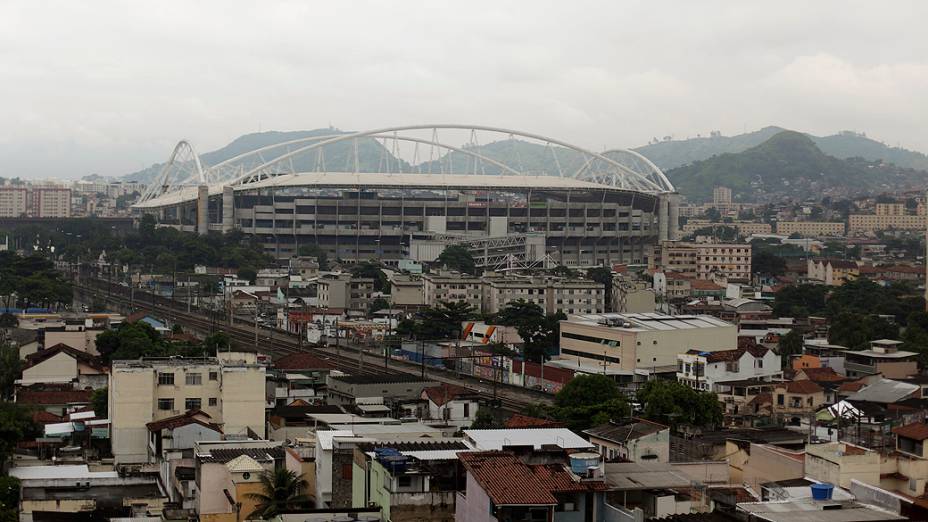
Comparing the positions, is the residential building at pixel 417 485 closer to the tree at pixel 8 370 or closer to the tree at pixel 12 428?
the tree at pixel 12 428

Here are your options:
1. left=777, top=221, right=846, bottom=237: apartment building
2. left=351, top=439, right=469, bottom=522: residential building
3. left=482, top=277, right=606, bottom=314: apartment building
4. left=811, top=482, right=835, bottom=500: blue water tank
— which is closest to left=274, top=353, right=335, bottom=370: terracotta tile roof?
left=482, top=277, right=606, bottom=314: apartment building

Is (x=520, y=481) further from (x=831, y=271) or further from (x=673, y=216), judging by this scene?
(x=673, y=216)

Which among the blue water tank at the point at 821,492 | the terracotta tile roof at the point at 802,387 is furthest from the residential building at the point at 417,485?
the terracotta tile roof at the point at 802,387

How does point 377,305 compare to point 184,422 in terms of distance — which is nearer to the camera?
point 184,422

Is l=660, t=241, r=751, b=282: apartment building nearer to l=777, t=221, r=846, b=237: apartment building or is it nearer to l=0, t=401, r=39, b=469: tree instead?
l=0, t=401, r=39, b=469: tree

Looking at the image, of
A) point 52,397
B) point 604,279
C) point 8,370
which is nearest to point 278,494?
point 52,397

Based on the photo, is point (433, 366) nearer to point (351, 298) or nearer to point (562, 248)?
point (351, 298)
